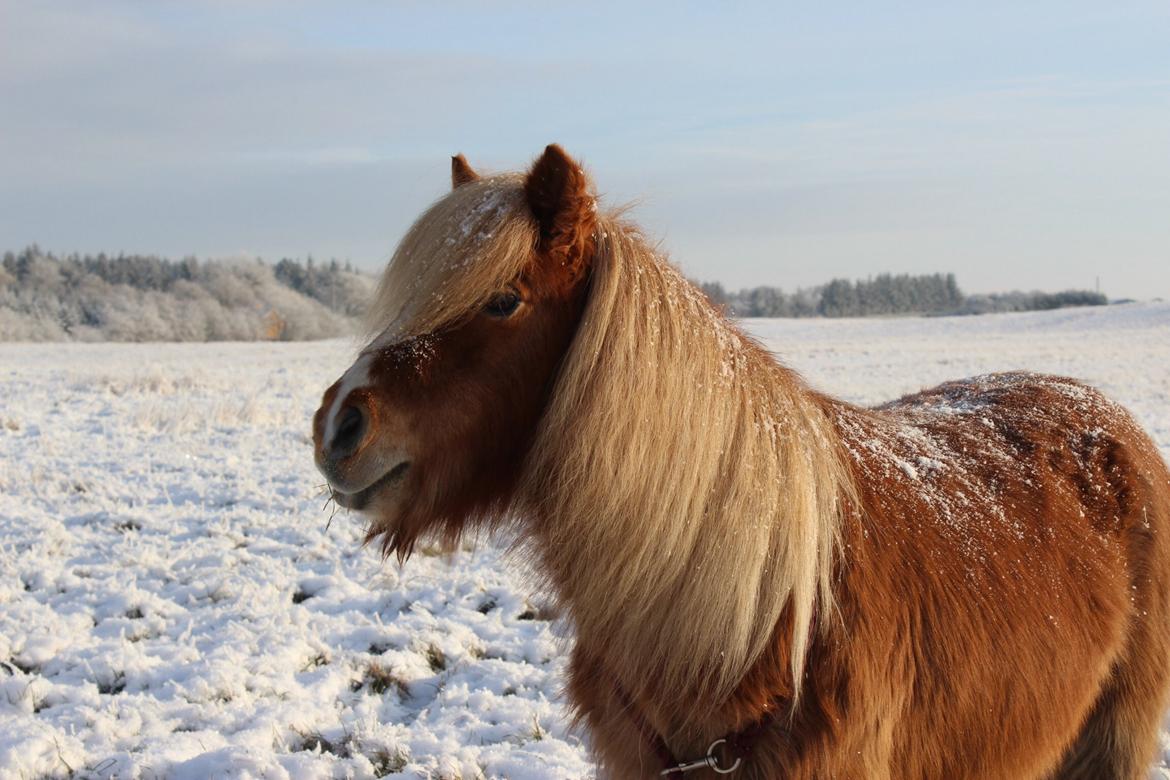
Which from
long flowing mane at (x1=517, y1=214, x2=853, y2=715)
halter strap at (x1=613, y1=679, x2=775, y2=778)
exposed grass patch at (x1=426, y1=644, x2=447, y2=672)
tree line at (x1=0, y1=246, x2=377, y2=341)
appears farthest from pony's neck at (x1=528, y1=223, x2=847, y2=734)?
tree line at (x1=0, y1=246, x2=377, y2=341)

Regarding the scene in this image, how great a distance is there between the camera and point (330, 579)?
5.85 metres

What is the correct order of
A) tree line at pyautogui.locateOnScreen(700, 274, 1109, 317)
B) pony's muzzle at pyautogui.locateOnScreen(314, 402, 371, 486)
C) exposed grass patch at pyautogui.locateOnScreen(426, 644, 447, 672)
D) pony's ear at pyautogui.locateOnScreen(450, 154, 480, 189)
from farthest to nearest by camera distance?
tree line at pyautogui.locateOnScreen(700, 274, 1109, 317) → exposed grass patch at pyautogui.locateOnScreen(426, 644, 447, 672) → pony's ear at pyautogui.locateOnScreen(450, 154, 480, 189) → pony's muzzle at pyautogui.locateOnScreen(314, 402, 371, 486)

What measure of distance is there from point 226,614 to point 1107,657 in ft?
14.9

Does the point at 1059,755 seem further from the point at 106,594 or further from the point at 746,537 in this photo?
the point at 106,594

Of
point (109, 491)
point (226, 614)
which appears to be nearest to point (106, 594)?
point (226, 614)

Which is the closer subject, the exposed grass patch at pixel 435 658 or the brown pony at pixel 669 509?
the brown pony at pixel 669 509

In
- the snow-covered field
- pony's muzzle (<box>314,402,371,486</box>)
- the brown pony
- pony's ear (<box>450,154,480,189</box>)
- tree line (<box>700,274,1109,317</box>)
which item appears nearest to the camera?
pony's muzzle (<box>314,402,371,486</box>)

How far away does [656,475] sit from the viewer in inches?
86.1

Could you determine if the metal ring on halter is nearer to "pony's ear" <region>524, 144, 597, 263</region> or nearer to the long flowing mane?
the long flowing mane

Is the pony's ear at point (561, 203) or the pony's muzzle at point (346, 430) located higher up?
the pony's ear at point (561, 203)

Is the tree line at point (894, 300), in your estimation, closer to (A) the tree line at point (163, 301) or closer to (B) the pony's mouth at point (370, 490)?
(A) the tree line at point (163, 301)

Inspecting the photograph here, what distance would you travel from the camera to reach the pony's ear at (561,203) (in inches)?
84.9

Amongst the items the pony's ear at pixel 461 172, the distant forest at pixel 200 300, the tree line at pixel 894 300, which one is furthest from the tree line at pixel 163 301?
the pony's ear at pixel 461 172

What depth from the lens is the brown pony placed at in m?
2.19
